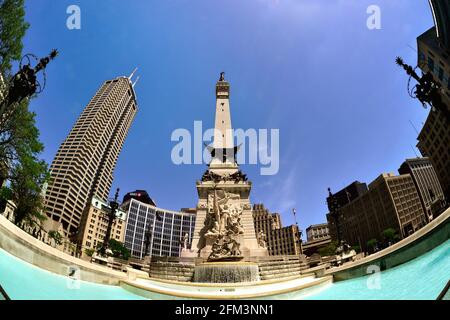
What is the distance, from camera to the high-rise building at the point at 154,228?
104m

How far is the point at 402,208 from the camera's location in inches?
3054

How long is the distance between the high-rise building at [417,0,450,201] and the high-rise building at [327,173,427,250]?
31255mm

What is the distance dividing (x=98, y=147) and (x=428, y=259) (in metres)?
119

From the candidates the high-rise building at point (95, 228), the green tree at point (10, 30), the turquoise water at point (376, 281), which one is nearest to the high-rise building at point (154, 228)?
the high-rise building at point (95, 228)

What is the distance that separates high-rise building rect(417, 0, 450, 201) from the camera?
26.2m

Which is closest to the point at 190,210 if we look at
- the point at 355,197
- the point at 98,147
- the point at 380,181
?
the point at 98,147

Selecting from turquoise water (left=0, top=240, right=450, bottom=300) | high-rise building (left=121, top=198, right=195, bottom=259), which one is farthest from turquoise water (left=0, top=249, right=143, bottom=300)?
high-rise building (left=121, top=198, right=195, bottom=259)

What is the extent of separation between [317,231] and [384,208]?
151 ft

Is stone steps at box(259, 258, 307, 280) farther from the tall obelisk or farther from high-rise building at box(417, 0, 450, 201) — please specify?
high-rise building at box(417, 0, 450, 201)

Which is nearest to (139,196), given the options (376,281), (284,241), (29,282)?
(284,241)

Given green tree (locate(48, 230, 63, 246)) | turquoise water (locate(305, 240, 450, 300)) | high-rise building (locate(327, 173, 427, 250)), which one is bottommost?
turquoise water (locate(305, 240, 450, 300))

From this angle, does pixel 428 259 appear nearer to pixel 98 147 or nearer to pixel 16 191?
pixel 16 191

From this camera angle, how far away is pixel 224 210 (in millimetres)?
22141

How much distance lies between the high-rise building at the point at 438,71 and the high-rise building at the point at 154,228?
86742 mm
